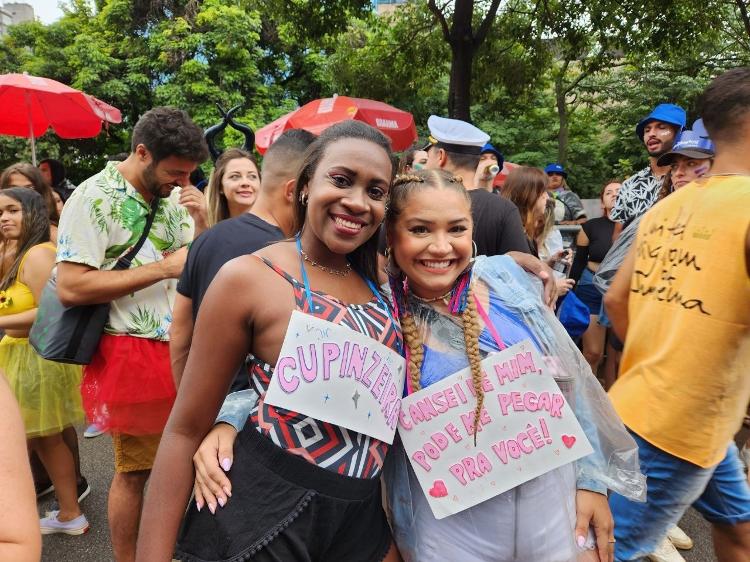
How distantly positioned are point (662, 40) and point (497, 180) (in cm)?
333

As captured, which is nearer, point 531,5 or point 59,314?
point 59,314

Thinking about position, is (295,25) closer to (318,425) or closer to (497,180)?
(497,180)

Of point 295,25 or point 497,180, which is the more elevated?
point 295,25

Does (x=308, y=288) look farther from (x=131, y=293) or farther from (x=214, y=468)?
(x=131, y=293)

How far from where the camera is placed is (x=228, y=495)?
3.99 feet

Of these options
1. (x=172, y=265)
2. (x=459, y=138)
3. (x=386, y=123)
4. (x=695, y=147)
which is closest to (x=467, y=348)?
(x=172, y=265)

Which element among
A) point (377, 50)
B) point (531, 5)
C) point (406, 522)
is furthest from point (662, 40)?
point (406, 522)

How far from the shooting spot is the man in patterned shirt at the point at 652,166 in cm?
405

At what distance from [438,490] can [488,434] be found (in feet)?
0.61

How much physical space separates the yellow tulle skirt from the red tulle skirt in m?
0.72

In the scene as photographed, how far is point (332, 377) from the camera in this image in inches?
48.4

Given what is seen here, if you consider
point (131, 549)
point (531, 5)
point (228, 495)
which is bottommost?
point (131, 549)

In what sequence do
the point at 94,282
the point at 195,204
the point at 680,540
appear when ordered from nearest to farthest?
the point at 94,282 < the point at 195,204 < the point at 680,540

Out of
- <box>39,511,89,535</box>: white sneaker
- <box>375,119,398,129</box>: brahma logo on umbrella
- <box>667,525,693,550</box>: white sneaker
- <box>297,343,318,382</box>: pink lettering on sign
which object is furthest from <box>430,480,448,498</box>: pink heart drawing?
<box>375,119,398,129</box>: brahma logo on umbrella
